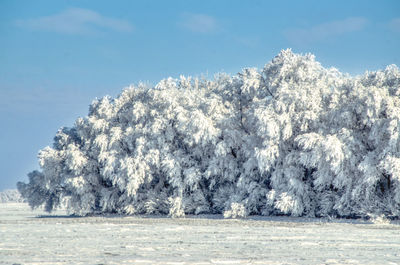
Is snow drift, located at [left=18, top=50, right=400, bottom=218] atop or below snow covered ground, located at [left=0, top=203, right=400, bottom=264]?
atop

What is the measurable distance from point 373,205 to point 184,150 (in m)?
14.9

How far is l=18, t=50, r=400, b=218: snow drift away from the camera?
29125mm

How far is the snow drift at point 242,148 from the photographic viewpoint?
29.1 metres

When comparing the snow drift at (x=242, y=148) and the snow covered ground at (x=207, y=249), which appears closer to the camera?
the snow covered ground at (x=207, y=249)

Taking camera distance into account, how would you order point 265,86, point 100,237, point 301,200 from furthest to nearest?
point 265,86, point 301,200, point 100,237

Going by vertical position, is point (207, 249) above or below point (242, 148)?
below

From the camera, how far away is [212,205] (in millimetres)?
36812

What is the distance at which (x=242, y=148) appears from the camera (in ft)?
114

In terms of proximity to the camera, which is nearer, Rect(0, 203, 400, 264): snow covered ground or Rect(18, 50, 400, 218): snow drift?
Rect(0, 203, 400, 264): snow covered ground

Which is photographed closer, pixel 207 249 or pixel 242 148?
pixel 207 249

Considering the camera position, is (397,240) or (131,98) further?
(131,98)

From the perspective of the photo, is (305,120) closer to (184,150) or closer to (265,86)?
(265,86)

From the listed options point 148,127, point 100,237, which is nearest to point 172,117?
point 148,127

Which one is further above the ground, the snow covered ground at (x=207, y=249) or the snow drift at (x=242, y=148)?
the snow drift at (x=242, y=148)
